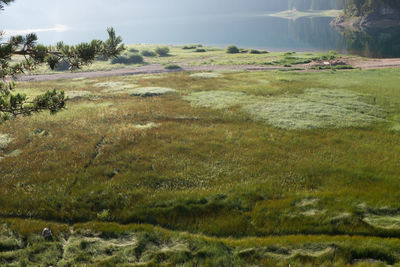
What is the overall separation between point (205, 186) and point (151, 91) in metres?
27.6

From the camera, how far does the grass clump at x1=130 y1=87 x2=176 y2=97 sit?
41.4 meters

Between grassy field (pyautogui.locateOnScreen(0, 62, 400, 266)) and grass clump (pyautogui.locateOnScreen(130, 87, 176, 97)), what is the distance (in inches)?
334

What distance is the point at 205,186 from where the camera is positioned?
1783 cm

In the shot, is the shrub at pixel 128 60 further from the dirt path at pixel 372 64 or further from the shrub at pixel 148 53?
the dirt path at pixel 372 64

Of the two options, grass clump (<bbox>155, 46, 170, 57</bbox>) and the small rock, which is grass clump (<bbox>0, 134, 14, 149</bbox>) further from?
grass clump (<bbox>155, 46, 170, 57</bbox>)

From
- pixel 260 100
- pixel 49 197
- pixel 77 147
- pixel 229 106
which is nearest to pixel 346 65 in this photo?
pixel 260 100

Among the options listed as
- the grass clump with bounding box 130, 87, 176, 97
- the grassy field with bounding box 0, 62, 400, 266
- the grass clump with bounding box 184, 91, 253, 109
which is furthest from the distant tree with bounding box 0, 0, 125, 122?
Answer: the grass clump with bounding box 130, 87, 176, 97

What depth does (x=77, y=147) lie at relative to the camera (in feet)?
77.1

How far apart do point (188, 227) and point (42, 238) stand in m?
7.07

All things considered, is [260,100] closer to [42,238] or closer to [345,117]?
[345,117]

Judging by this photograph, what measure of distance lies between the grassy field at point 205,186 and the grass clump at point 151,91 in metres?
8.47

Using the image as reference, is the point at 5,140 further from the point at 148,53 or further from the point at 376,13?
the point at 376,13

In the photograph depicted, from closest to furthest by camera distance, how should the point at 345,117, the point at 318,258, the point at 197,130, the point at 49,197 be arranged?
the point at 318,258, the point at 49,197, the point at 197,130, the point at 345,117

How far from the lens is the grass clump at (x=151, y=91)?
41.4 meters
